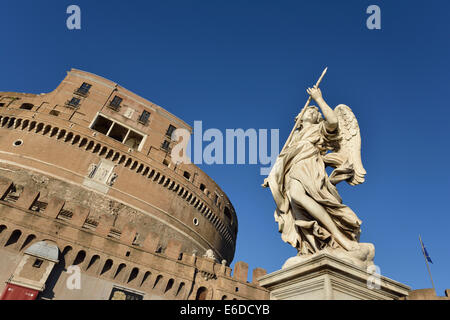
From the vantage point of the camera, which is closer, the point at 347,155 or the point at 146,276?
the point at 347,155

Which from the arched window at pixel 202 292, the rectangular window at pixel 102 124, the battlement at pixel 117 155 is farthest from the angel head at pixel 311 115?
the rectangular window at pixel 102 124

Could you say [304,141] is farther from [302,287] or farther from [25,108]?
[25,108]

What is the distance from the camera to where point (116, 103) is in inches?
1203

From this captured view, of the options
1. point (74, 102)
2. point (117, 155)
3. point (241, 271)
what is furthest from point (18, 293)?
point (74, 102)

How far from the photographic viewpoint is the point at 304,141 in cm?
359

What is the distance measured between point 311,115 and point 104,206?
79.3ft

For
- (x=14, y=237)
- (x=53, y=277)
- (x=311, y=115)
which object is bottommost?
(x=53, y=277)

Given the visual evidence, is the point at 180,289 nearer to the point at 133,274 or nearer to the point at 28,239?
the point at 133,274

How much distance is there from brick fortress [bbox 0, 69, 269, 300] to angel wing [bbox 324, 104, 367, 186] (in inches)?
662

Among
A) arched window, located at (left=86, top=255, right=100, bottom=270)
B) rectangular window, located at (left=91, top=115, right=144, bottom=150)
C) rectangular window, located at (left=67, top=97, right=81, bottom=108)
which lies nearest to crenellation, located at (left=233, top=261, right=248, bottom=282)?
arched window, located at (left=86, top=255, right=100, bottom=270)

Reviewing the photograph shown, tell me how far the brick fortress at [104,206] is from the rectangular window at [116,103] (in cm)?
21

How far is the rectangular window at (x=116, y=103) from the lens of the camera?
98.7 feet

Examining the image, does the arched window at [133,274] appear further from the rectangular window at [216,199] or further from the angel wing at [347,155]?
Result: the angel wing at [347,155]
